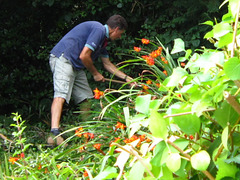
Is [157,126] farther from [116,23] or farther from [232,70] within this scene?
[116,23]

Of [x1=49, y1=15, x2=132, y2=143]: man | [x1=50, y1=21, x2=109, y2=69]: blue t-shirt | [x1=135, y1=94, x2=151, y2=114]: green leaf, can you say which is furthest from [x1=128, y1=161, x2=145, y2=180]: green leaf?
[x1=50, y1=21, x2=109, y2=69]: blue t-shirt

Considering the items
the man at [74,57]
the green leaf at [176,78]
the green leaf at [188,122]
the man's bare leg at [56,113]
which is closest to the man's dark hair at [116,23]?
the man at [74,57]

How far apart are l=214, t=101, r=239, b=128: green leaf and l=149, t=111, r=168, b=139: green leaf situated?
164 mm

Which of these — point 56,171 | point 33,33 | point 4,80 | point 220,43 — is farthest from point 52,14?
point 220,43

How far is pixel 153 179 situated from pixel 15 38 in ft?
19.3

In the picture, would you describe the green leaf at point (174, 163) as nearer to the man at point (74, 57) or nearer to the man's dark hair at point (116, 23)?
the man at point (74, 57)

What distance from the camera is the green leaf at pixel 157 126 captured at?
0.92 metres

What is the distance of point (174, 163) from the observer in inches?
36.0

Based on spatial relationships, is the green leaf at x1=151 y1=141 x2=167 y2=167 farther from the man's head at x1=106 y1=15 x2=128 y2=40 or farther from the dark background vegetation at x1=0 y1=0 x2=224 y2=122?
the dark background vegetation at x1=0 y1=0 x2=224 y2=122

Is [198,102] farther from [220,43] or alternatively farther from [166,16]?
[166,16]

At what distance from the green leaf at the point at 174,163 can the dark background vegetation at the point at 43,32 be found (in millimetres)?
5257

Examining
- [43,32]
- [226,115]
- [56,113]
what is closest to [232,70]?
[226,115]

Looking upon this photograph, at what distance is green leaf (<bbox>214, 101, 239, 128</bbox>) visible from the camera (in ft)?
3.26

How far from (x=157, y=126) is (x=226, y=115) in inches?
7.7
